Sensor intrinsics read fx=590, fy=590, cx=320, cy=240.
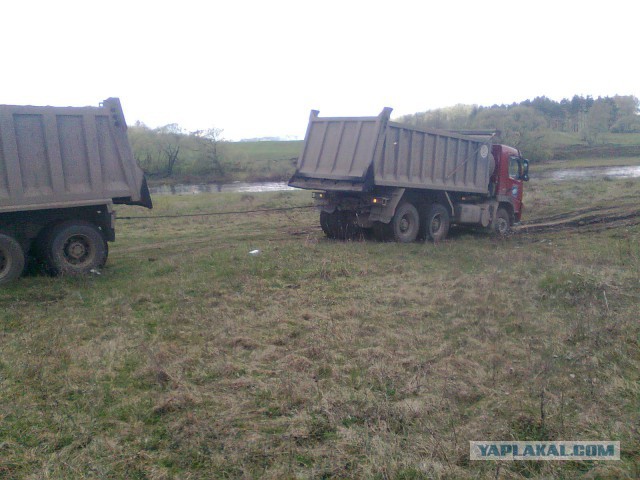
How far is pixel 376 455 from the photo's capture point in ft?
12.4

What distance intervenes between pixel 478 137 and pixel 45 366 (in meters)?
12.9

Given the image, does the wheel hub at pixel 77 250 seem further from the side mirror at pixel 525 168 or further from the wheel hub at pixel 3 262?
the side mirror at pixel 525 168

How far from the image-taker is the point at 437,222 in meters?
15.0

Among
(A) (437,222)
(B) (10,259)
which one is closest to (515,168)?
(A) (437,222)

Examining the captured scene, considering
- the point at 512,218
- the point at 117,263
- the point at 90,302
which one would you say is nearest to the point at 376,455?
the point at 90,302

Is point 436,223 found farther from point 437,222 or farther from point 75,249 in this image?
point 75,249

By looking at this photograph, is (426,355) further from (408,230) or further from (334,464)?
(408,230)

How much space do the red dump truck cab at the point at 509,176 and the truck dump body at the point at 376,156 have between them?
168 centimetres

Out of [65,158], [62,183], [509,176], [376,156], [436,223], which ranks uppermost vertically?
[65,158]

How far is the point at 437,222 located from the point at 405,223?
132 cm

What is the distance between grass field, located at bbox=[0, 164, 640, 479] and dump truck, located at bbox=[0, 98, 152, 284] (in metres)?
0.59

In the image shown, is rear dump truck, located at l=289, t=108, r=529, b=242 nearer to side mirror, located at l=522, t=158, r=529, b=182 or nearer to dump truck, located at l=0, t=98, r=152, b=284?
side mirror, located at l=522, t=158, r=529, b=182

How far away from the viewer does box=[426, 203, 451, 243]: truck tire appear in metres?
14.5

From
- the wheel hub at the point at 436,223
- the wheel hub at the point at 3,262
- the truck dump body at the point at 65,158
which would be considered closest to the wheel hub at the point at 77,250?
the truck dump body at the point at 65,158
